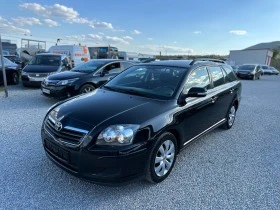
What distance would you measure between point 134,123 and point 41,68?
8.46 meters

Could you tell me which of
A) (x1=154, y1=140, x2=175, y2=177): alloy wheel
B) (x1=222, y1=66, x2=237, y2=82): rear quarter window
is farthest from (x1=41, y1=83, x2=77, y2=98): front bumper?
(x1=154, y1=140, x2=175, y2=177): alloy wheel

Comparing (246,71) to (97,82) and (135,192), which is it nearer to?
(97,82)

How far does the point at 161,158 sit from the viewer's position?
3.04 meters

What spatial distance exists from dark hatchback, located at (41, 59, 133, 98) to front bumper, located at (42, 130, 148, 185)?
4.59m

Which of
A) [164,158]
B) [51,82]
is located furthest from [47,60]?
[164,158]

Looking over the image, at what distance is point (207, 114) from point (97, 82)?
4349 mm

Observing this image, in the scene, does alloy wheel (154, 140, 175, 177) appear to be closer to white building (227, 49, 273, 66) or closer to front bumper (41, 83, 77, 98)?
front bumper (41, 83, 77, 98)

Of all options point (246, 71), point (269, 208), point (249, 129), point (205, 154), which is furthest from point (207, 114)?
point (246, 71)

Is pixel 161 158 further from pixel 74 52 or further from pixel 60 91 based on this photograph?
pixel 74 52

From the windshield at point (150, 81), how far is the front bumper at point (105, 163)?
1.13 m

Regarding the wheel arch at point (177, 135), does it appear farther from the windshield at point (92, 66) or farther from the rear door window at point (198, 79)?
the windshield at point (92, 66)

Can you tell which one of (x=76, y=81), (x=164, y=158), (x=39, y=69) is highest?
(x=39, y=69)

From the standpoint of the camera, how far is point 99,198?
271cm

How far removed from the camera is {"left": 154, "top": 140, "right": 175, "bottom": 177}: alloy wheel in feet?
9.86
